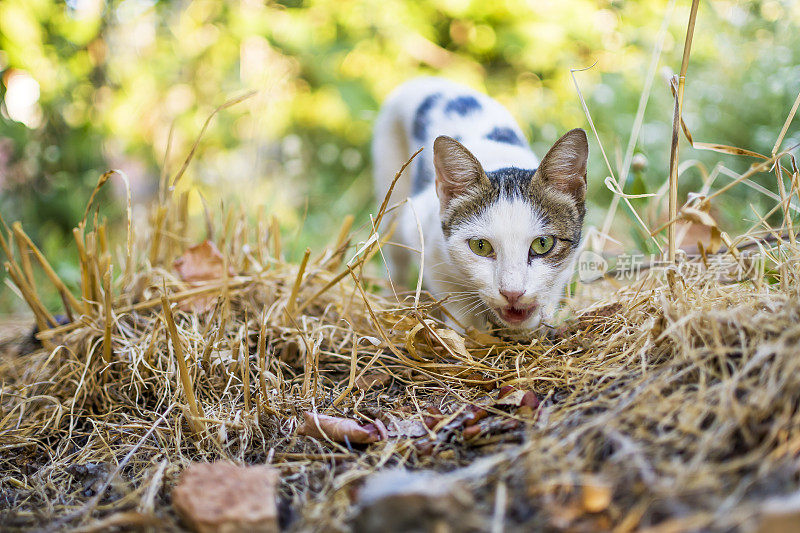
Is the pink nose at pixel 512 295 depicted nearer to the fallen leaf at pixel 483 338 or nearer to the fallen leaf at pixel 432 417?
the fallen leaf at pixel 483 338

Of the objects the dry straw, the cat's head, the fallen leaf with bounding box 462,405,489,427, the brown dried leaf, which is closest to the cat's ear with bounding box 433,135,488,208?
the cat's head

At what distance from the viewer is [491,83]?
4.69 metres

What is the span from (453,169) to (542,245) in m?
0.38

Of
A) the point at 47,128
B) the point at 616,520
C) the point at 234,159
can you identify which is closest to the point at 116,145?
the point at 47,128

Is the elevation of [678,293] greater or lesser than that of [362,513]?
greater

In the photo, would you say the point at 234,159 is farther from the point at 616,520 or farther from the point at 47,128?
the point at 616,520

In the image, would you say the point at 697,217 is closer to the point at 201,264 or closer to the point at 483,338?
the point at 483,338

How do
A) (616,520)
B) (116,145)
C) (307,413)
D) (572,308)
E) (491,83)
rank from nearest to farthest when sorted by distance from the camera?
(616,520)
(307,413)
(572,308)
(116,145)
(491,83)

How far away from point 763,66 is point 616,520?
10.9 feet

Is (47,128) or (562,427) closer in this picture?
(562,427)

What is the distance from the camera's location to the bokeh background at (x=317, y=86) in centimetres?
312

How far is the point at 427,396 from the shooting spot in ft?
4.96

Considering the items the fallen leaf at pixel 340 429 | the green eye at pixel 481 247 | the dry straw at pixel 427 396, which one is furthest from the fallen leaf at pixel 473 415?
the green eye at pixel 481 247

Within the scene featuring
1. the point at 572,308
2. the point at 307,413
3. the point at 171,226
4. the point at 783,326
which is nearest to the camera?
the point at 783,326
